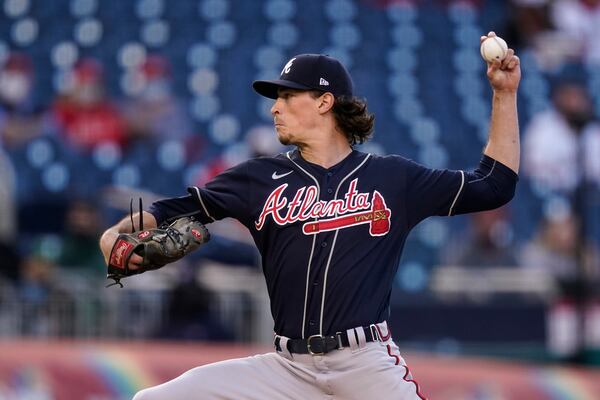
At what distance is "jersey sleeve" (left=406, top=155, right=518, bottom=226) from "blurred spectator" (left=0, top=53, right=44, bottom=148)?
7902mm

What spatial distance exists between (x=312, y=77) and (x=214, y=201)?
0.58m

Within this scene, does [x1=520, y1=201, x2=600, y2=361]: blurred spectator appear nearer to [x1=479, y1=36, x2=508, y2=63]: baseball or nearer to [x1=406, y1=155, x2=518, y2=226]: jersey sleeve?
[x1=406, y1=155, x2=518, y2=226]: jersey sleeve

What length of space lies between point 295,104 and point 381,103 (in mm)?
7836

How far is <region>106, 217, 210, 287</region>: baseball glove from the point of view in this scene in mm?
3738

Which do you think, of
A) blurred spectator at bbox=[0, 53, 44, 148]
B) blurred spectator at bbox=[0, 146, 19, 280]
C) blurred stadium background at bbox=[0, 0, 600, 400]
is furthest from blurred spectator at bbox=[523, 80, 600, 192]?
blurred spectator at bbox=[0, 53, 44, 148]

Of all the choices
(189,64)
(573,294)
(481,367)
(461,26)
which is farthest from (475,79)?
(481,367)

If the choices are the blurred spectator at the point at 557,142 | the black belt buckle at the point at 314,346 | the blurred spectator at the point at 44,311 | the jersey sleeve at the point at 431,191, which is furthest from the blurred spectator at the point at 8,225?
the jersey sleeve at the point at 431,191

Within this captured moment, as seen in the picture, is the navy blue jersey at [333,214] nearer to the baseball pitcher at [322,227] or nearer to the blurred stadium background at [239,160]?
the baseball pitcher at [322,227]

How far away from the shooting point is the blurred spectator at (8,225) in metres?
8.55

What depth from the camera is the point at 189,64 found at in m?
12.2

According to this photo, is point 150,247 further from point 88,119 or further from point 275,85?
point 88,119

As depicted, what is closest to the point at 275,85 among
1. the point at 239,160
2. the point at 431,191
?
the point at 431,191

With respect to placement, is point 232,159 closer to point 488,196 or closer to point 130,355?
point 130,355

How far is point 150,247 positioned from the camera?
12.3ft
